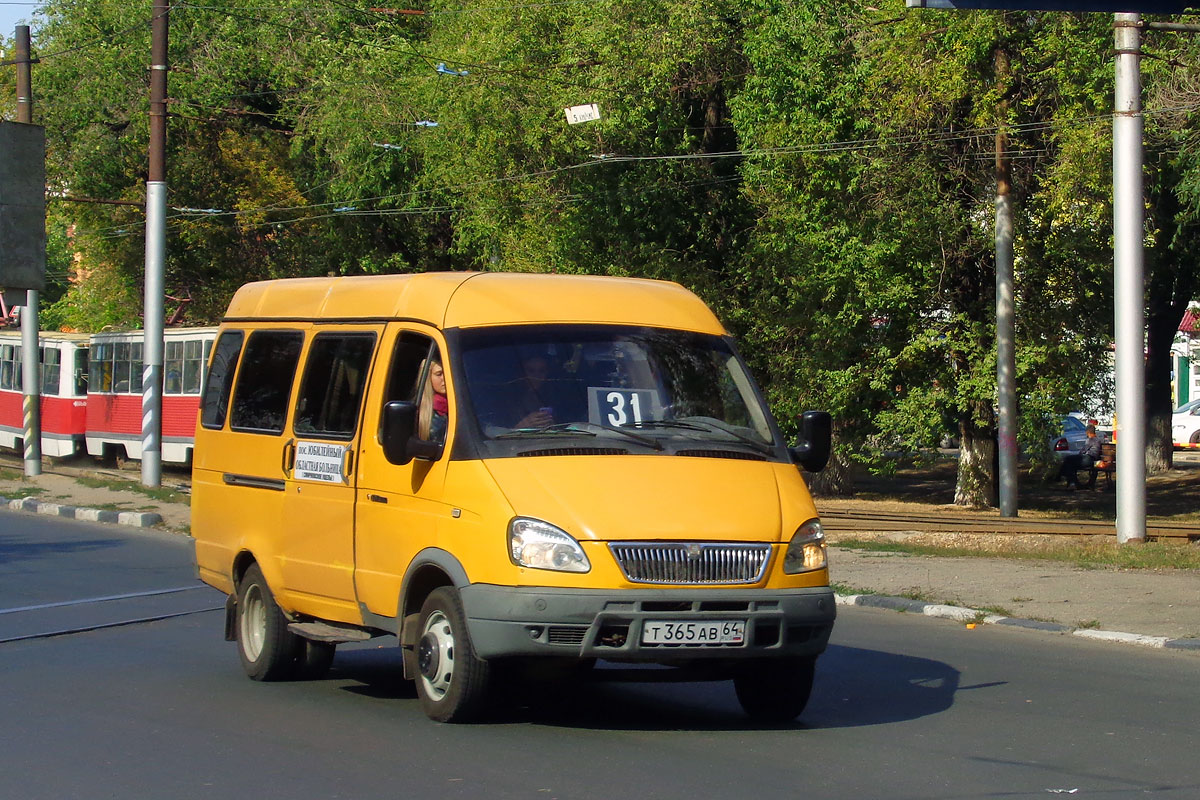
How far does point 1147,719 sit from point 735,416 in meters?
2.75

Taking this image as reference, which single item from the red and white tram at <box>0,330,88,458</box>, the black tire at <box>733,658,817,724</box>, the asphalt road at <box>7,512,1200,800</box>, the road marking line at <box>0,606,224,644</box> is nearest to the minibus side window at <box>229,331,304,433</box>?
the asphalt road at <box>7,512,1200,800</box>

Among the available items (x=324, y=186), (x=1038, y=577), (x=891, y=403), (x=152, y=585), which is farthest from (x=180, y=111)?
(x=1038, y=577)

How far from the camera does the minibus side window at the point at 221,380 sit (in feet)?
33.7

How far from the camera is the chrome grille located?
7.19 meters

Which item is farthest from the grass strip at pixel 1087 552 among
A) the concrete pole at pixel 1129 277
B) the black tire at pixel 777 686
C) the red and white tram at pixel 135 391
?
the red and white tram at pixel 135 391

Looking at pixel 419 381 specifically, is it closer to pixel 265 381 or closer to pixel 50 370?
pixel 265 381

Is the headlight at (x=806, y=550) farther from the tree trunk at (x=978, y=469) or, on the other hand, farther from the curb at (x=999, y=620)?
the tree trunk at (x=978, y=469)

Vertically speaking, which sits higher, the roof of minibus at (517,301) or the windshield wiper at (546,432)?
the roof of minibus at (517,301)

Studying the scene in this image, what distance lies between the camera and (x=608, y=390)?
8.04m

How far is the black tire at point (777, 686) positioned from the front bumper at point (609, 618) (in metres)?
0.52

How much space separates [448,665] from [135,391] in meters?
30.7

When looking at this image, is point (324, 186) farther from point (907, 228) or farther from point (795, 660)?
point (795, 660)

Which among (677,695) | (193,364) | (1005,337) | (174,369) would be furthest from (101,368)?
(677,695)

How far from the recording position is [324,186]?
44094mm
